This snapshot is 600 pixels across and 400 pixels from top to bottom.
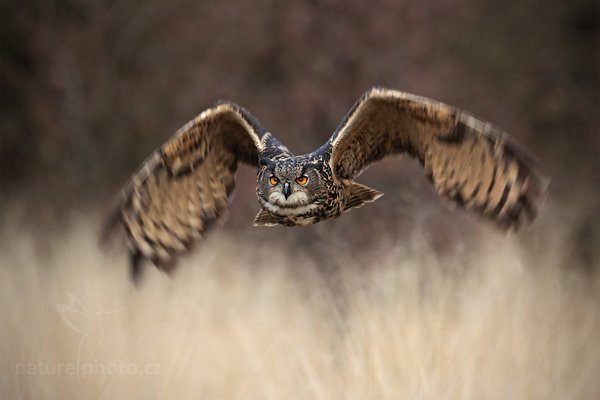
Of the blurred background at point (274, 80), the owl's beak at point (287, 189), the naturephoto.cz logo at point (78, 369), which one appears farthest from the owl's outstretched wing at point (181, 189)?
the blurred background at point (274, 80)

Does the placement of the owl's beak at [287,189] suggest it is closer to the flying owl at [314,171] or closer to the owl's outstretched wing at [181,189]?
the flying owl at [314,171]

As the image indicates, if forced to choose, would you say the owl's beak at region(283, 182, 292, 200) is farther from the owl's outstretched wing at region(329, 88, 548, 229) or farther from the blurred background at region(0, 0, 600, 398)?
the blurred background at region(0, 0, 600, 398)

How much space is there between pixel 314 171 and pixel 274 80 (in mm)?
6370

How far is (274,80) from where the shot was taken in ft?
33.0

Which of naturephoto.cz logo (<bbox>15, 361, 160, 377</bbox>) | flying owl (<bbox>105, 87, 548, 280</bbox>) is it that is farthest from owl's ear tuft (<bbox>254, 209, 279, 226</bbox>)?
naturephoto.cz logo (<bbox>15, 361, 160, 377</bbox>)

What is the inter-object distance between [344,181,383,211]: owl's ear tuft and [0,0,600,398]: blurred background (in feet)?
13.1

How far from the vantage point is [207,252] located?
276 inches

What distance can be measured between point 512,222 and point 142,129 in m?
7.33

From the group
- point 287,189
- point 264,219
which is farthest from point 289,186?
point 264,219

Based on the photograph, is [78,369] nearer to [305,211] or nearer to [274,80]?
[305,211]

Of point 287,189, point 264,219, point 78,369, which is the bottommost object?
point 78,369

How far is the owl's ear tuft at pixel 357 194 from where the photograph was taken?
415 centimetres

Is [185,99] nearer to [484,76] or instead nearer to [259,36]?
[259,36]

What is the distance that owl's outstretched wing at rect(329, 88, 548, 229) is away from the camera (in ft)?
12.0
